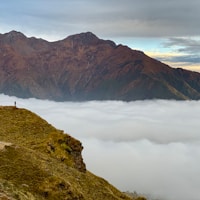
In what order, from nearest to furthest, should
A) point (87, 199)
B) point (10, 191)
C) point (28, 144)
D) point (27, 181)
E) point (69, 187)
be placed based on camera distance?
point (10, 191) → point (27, 181) → point (69, 187) → point (87, 199) → point (28, 144)

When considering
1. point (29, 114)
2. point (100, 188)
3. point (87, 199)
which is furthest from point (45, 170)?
point (29, 114)

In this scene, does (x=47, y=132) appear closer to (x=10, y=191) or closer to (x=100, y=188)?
(x=100, y=188)

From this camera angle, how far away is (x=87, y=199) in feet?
164

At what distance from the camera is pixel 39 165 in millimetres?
47219

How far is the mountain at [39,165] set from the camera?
4078 cm

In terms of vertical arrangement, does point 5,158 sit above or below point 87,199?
above

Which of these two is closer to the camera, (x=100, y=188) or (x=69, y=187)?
(x=69, y=187)

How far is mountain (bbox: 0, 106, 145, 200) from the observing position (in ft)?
134

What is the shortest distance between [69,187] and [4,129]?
1290 inches

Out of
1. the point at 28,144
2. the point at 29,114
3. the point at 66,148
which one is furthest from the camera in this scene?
the point at 29,114

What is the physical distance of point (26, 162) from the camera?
46.3m

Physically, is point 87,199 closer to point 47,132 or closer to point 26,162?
point 26,162

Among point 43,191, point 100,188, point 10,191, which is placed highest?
Answer: point 10,191

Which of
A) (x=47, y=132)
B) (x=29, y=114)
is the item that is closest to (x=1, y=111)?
(x=29, y=114)
